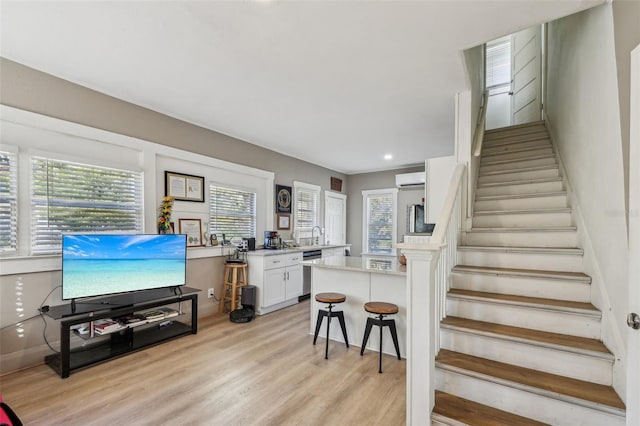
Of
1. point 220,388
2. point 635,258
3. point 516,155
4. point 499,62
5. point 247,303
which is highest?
point 499,62

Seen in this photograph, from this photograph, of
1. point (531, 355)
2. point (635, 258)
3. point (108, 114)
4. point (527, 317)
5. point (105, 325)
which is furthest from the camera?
point (108, 114)

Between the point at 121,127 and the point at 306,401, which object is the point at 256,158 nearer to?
the point at 121,127

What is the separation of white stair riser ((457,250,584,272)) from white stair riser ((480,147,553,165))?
1.70 m

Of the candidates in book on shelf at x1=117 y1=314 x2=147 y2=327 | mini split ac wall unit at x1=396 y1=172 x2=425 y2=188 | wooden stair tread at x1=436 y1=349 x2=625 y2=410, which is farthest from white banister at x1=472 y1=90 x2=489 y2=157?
book on shelf at x1=117 y1=314 x2=147 y2=327

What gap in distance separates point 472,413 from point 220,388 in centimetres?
179

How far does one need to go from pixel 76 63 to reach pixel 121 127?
76 centimetres

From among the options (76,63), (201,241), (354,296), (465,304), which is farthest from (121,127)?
(465,304)

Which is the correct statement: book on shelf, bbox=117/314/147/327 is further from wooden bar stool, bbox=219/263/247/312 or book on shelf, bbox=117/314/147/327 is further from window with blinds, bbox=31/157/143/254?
wooden bar stool, bbox=219/263/247/312

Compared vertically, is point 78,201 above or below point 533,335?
above

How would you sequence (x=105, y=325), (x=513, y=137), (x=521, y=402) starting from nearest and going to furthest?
(x=521, y=402) → (x=105, y=325) → (x=513, y=137)

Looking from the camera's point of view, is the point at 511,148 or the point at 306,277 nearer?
the point at 511,148

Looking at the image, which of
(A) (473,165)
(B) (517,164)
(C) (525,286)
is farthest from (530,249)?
(B) (517,164)

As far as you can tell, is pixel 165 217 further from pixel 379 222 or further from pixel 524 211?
pixel 379 222

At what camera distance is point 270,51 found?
2273 millimetres
